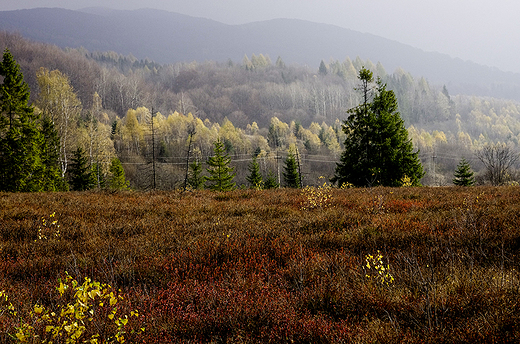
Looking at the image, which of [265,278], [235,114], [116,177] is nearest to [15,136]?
[116,177]

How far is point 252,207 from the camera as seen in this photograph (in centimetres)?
959

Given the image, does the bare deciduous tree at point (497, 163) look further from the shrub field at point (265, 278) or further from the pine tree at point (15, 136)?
the pine tree at point (15, 136)

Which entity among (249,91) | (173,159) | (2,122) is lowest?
(173,159)

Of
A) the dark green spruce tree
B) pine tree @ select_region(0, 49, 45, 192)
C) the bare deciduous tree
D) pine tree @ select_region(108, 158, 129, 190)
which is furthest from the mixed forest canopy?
the dark green spruce tree

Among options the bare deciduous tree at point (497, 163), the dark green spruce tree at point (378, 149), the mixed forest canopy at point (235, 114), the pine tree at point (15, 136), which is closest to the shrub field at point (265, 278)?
the dark green spruce tree at point (378, 149)

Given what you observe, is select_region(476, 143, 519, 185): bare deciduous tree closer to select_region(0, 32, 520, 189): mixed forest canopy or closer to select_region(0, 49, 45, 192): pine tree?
select_region(0, 32, 520, 189): mixed forest canopy

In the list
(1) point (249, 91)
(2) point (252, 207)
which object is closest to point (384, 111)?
(2) point (252, 207)

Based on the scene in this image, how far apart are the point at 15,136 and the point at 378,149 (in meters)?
30.2

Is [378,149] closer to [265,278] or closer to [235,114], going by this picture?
[265,278]

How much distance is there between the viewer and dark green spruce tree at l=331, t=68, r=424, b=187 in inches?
921

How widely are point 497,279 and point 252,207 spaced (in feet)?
22.9

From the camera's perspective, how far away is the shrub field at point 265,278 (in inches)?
105

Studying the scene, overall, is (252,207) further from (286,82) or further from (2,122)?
(286,82)

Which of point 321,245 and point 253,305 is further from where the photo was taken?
point 321,245
